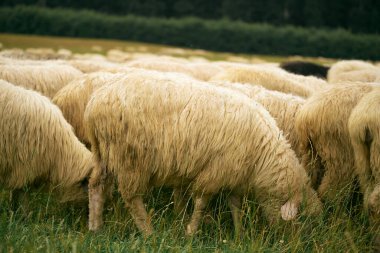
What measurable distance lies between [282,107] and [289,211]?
5.09ft

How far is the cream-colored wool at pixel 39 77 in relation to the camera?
239 inches

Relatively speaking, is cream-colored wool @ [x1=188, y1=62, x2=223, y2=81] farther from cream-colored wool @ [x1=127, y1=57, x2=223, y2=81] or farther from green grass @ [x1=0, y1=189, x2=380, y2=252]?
green grass @ [x1=0, y1=189, x2=380, y2=252]

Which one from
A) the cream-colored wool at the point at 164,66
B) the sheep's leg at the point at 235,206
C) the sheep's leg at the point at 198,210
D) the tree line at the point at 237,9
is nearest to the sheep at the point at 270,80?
the cream-colored wool at the point at 164,66

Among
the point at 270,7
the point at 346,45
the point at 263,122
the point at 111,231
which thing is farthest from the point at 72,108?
the point at 270,7

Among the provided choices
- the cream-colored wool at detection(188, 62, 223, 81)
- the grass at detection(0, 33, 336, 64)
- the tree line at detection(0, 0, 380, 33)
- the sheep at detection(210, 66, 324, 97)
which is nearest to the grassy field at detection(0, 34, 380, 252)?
the sheep at detection(210, 66, 324, 97)

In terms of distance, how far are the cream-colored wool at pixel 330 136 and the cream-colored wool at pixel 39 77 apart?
337cm

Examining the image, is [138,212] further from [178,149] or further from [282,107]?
[282,107]

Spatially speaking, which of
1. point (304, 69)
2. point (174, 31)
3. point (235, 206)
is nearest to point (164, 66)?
point (304, 69)

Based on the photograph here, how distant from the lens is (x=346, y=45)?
23391 millimetres

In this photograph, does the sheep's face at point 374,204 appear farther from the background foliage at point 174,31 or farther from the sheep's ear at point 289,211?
the background foliage at point 174,31

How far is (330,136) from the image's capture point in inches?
172

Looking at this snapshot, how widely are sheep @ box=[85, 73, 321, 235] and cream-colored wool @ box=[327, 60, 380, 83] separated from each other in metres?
3.99

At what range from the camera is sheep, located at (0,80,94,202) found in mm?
4043

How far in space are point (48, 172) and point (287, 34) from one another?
29729mm
